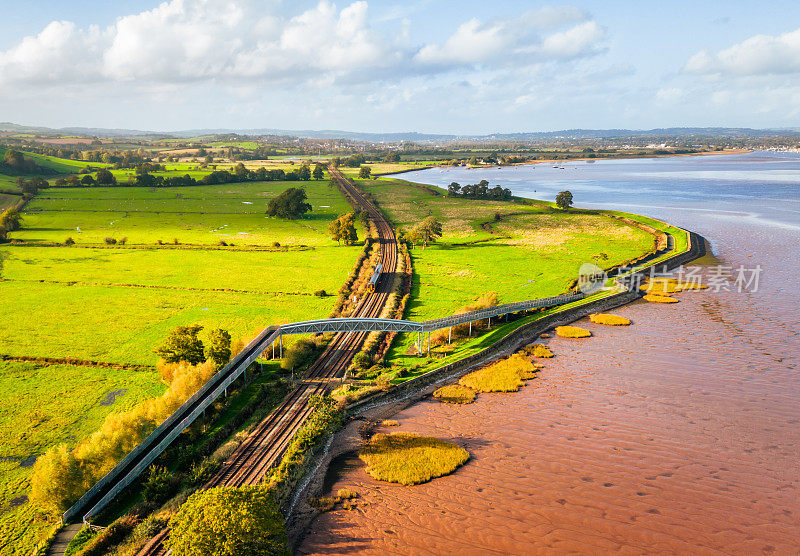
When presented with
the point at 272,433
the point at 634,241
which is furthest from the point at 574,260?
the point at 272,433

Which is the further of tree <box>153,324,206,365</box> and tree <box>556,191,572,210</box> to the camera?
tree <box>556,191,572,210</box>

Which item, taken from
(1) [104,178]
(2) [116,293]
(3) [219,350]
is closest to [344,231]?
(2) [116,293]

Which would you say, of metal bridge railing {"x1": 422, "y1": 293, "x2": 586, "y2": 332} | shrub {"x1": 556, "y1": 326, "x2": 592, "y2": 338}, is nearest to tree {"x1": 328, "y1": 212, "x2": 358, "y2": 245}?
metal bridge railing {"x1": 422, "y1": 293, "x2": 586, "y2": 332}

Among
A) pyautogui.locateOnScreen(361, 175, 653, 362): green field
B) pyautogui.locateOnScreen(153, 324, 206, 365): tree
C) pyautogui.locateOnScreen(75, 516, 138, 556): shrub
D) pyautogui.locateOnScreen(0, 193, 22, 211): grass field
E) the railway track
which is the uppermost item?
pyautogui.locateOnScreen(0, 193, 22, 211): grass field

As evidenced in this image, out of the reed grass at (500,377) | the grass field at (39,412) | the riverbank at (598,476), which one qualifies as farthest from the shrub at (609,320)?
the grass field at (39,412)

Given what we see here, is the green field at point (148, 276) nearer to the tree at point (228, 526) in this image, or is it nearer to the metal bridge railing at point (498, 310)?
the metal bridge railing at point (498, 310)

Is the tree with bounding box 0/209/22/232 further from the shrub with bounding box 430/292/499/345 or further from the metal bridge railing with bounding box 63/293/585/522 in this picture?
the shrub with bounding box 430/292/499/345

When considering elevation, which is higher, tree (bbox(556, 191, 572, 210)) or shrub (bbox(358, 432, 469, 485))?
tree (bbox(556, 191, 572, 210))
